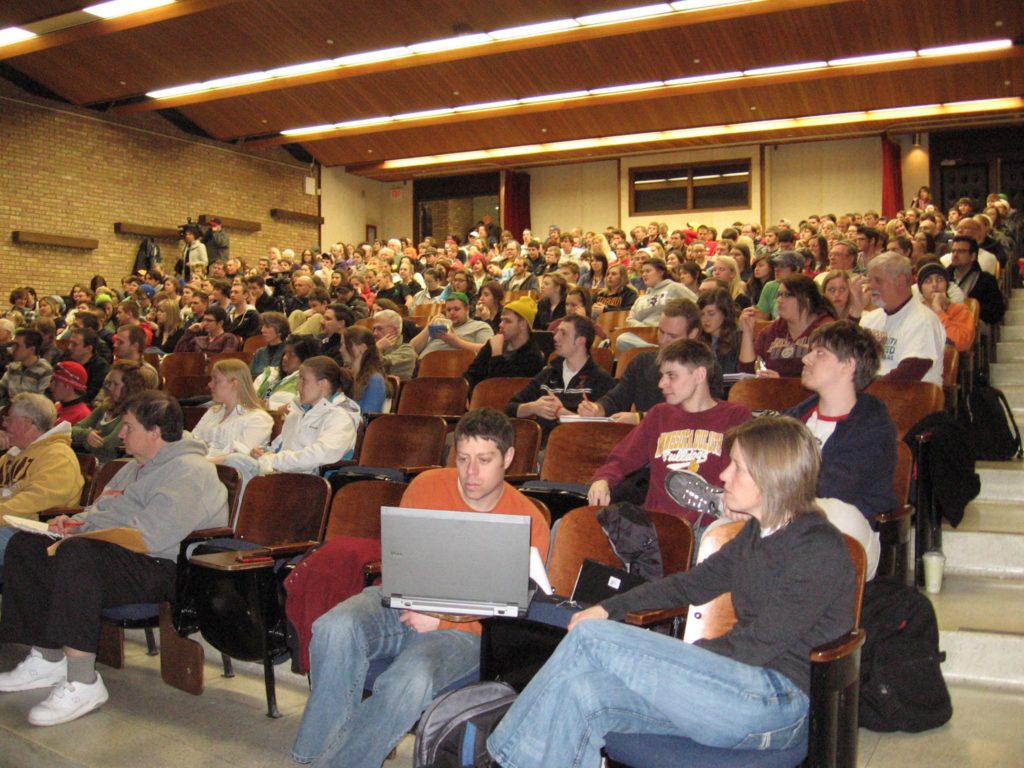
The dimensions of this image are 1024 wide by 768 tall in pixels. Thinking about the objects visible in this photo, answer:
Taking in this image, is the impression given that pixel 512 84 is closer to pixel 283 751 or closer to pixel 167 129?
pixel 167 129

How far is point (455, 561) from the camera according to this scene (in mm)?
2223

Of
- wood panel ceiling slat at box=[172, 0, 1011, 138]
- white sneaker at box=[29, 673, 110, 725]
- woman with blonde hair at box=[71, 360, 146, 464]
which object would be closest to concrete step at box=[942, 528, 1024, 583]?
white sneaker at box=[29, 673, 110, 725]

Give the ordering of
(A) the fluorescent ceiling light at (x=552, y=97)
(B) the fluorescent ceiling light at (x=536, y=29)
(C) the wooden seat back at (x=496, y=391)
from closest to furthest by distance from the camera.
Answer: (C) the wooden seat back at (x=496, y=391), (B) the fluorescent ceiling light at (x=536, y=29), (A) the fluorescent ceiling light at (x=552, y=97)

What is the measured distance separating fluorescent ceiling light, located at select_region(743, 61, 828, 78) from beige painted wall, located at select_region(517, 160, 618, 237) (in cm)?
489

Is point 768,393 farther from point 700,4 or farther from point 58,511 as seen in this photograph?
point 700,4

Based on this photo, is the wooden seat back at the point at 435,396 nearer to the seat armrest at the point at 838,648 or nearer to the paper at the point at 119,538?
the paper at the point at 119,538

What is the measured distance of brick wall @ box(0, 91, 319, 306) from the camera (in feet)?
41.2

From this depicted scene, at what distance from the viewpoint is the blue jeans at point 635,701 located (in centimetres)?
186

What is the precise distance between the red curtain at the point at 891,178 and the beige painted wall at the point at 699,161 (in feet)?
6.43

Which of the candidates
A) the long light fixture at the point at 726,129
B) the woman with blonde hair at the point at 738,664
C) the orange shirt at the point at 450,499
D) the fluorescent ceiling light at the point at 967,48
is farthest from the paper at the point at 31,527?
the long light fixture at the point at 726,129

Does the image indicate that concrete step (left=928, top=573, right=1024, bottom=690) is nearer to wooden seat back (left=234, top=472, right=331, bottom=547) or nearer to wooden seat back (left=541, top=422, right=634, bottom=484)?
wooden seat back (left=541, top=422, right=634, bottom=484)

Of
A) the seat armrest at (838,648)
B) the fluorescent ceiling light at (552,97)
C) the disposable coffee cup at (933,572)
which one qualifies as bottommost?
the disposable coffee cup at (933,572)

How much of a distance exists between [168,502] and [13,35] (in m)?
9.67

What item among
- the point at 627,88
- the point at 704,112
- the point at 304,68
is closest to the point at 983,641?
the point at 627,88
